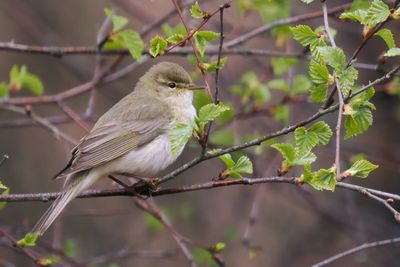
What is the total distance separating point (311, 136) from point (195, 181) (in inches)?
175

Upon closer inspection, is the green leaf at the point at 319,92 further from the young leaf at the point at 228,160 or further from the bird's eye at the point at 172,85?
the bird's eye at the point at 172,85

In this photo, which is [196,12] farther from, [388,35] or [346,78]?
[388,35]

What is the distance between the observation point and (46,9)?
7.40 metres

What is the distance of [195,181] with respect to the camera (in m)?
7.16

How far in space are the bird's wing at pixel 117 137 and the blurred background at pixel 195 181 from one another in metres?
1.76

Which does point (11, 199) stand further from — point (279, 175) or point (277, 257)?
point (277, 257)

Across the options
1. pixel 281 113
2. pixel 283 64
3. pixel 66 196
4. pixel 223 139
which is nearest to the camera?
pixel 66 196

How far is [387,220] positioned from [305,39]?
166 inches

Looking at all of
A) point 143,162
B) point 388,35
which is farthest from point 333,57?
point 143,162

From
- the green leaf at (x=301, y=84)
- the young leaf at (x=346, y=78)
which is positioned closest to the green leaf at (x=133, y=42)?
the green leaf at (x=301, y=84)

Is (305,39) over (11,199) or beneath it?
over

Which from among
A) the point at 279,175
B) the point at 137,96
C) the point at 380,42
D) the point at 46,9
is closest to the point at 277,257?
the point at 380,42

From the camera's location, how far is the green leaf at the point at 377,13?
106 inches

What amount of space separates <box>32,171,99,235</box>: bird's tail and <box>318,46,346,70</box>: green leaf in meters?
1.75
